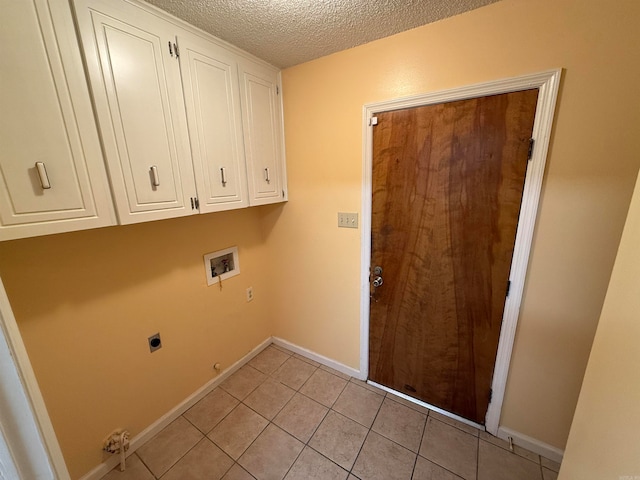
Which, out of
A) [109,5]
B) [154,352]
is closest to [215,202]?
[109,5]

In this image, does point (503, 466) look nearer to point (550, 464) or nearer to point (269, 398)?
point (550, 464)

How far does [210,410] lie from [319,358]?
904 millimetres

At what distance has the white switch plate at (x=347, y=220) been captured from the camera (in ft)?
5.70

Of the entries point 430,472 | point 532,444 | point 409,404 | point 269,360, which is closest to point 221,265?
point 269,360

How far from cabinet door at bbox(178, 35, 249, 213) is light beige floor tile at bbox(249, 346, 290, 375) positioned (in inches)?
56.8

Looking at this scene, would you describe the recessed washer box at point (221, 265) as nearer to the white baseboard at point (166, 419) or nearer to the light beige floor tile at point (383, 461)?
the white baseboard at point (166, 419)

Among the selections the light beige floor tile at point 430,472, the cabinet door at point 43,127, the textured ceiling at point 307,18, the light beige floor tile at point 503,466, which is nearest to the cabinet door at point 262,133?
the textured ceiling at point 307,18

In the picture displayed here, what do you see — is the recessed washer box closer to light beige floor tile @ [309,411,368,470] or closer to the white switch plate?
the white switch plate

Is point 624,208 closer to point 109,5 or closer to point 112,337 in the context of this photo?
point 109,5

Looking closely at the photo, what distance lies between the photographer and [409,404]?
1776 mm

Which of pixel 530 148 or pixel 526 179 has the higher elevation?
pixel 530 148

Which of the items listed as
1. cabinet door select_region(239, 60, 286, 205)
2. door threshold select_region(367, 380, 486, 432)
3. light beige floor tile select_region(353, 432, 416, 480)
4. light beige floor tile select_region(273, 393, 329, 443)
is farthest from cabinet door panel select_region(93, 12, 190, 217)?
door threshold select_region(367, 380, 486, 432)

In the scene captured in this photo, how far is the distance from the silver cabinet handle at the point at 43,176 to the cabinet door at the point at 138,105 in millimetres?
198

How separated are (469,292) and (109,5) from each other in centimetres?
219
